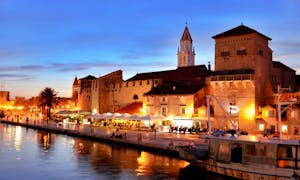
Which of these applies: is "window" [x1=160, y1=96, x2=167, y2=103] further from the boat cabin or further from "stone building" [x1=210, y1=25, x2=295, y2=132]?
the boat cabin

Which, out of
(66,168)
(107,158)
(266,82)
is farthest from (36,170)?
(266,82)

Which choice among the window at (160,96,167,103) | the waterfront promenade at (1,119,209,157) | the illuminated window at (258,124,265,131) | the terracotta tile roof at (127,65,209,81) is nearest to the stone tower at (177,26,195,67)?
the terracotta tile roof at (127,65,209,81)

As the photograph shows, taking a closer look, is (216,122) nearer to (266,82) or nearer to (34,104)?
(266,82)

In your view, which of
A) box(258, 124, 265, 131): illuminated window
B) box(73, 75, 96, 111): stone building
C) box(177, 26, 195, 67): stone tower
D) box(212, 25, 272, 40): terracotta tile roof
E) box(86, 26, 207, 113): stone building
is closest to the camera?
box(258, 124, 265, 131): illuminated window

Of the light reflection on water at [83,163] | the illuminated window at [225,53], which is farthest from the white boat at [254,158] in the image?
the illuminated window at [225,53]

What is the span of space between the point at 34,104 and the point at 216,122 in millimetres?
118854

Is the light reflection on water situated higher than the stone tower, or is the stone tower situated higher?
the stone tower

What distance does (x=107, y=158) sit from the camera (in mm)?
38938

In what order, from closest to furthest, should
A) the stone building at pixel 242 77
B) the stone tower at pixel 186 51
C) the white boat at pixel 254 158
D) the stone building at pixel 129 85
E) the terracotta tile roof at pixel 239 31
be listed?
the white boat at pixel 254 158 → the stone building at pixel 242 77 → the terracotta tile roof at pixel 239 31 → the stone building at pixel 129 85 → the stone tower at pixel 186 51

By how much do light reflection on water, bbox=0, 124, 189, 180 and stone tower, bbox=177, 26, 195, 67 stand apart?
77253mm

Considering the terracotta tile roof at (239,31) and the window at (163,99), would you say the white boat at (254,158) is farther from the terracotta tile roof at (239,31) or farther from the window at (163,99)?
the window at (163,99)

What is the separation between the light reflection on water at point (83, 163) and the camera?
30.9m

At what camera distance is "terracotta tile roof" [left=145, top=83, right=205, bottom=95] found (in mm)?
60234

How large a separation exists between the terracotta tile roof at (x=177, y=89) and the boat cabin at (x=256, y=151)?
93.8 ft
